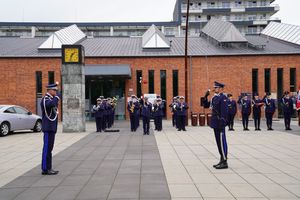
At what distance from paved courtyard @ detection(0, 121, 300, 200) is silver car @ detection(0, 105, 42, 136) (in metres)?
5.08

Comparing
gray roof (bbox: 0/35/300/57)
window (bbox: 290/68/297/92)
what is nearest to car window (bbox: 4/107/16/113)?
gray roof (bbox: 0/35/300/57)

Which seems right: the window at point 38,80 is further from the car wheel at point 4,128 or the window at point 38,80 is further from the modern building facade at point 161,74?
the car wheel at point 4,128

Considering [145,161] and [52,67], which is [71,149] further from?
[52,67]

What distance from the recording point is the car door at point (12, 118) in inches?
730

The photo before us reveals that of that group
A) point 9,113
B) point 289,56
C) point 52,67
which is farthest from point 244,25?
point 9,113

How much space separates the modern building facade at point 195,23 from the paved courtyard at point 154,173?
6500 centimetres

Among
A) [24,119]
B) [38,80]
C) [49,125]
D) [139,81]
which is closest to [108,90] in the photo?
[139,81]

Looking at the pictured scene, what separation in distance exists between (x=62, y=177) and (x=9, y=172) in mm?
1598

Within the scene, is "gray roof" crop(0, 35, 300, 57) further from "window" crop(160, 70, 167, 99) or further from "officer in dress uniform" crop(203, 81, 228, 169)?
"officer in dress uniform" crop(203, 81, 228, 169)

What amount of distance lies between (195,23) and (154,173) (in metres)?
74.7

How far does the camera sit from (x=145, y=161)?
10.1 metres

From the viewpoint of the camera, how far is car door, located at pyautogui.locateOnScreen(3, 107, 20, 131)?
18547 millimetres

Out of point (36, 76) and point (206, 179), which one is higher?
point (36, 76)

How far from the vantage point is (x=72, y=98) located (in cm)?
2033
